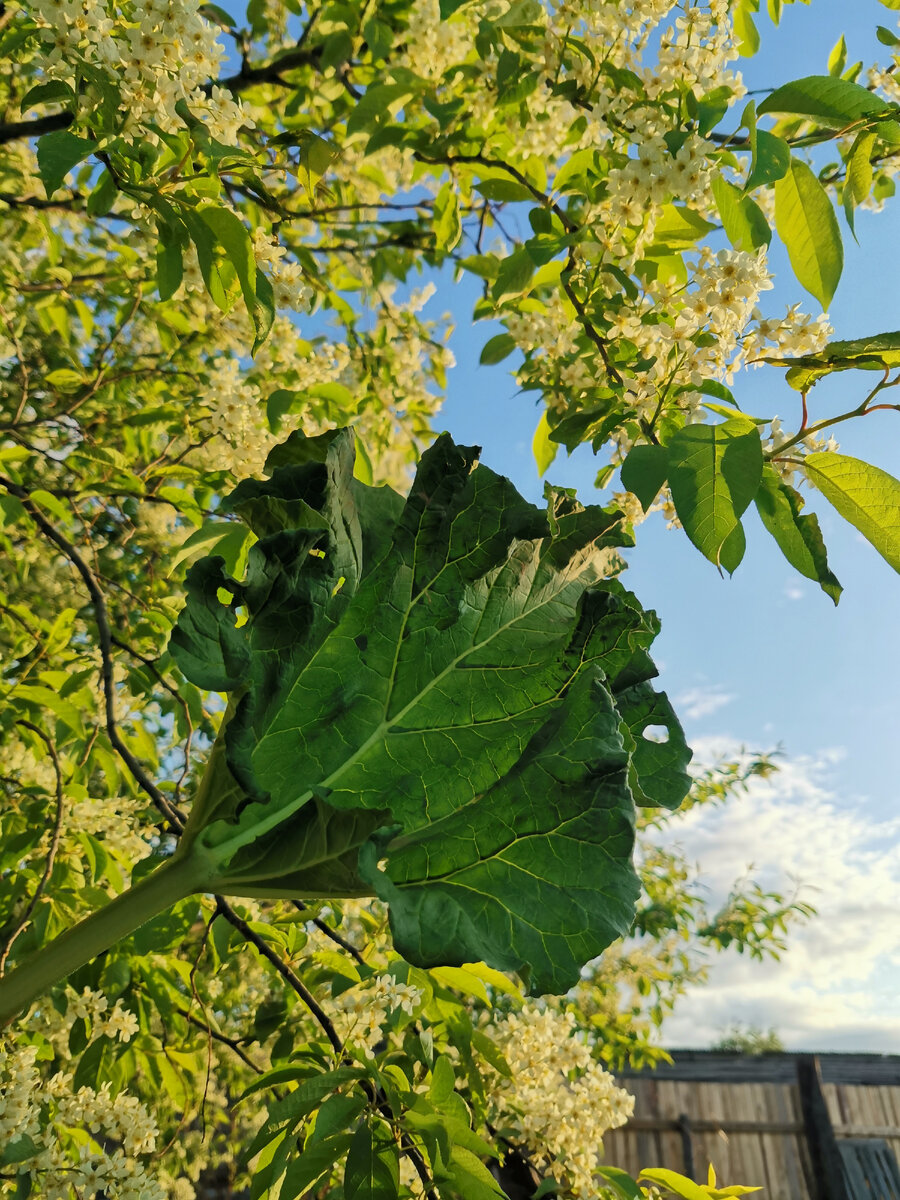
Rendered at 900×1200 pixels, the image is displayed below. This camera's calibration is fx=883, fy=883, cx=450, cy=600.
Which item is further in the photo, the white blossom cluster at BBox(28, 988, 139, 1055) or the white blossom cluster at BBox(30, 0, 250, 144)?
the white blossom cluster at BBox(28, 988, 139, 1055)

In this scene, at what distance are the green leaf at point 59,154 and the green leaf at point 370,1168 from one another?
1.44 m

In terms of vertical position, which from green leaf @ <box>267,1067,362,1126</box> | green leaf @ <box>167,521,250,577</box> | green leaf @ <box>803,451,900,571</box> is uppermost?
green leaf @ <box>167,521,250,577</box>

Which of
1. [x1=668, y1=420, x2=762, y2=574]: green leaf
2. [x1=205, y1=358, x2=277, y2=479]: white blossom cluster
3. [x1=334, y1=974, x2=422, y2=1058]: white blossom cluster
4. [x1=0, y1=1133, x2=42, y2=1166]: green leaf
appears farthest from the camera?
[x1=205, y1=358, x2=277, y2=479]: white blossom cluster

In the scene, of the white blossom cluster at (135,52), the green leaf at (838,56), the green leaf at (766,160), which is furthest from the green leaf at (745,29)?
the white blossom cluster at (135,52)

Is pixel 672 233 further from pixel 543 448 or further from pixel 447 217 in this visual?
pixel 447 217

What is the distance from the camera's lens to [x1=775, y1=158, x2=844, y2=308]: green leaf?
1.19 meters

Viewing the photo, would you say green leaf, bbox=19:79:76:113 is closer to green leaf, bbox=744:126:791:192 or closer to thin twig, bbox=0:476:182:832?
thin twig, bbox=0:476:182:832

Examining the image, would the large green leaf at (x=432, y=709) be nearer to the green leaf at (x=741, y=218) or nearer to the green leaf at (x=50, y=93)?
the green leaf at (x=741, y=218)

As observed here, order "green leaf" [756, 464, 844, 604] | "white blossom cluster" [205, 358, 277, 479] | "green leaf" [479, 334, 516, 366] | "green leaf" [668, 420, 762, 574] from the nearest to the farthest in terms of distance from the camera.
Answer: "green leaf" [668, 420, 762, 574], "green leaf" [756, 464, 844, 604], "green leaf" [479, 334, 516, 366], "white blossom cluster" [205, 358, 277, 479]

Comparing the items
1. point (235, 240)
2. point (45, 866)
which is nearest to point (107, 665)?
point (45, 866)

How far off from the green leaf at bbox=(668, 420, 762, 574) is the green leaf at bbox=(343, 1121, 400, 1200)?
927 millimetres

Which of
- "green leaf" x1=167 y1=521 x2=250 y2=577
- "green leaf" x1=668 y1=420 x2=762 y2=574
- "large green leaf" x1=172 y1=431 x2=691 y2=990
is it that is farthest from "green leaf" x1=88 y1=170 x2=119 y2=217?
"green leaf" x1=668 y1=420 x2=762 y2=574

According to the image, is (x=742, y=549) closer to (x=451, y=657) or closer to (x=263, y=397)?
(x=451, y=657)

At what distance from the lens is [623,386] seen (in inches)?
58.7
